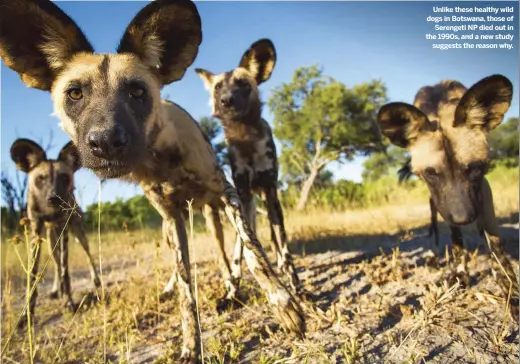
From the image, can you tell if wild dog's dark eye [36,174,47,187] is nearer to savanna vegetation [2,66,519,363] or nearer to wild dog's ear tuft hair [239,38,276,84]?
savanna vegetation [2,66,519,363]

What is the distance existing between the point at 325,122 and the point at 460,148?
19.4 m

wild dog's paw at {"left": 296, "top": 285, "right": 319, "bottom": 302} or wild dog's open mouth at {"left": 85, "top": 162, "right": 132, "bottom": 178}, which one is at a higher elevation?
wild dog's open mouth at {"left": 85, "top": 162, "right": 132, "bottom": 178}

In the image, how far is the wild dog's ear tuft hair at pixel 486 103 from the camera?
10.9 ft

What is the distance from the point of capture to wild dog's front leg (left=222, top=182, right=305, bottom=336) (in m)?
2.47

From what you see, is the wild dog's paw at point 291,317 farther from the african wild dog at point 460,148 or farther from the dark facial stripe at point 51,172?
the dark facial stripe at point 51,172

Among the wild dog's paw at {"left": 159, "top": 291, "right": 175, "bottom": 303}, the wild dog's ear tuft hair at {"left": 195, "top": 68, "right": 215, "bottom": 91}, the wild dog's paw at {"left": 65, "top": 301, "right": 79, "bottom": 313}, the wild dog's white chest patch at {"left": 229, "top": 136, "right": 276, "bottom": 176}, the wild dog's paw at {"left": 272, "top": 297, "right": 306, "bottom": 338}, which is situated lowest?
the wild dog's paw at {"left": 65, "top": 301, "right": 79, "bottom": 313}

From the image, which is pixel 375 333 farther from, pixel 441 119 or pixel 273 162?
pixel 273 162

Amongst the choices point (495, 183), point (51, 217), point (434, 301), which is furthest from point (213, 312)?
point (495, 183)

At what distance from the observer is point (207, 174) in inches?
129

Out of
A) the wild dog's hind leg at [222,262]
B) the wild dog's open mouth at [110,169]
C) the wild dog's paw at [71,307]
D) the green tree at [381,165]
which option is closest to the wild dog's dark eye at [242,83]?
the wild dog's hind leg at [222,262]

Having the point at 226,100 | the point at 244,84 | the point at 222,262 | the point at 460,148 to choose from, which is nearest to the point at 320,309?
the point at 222,262

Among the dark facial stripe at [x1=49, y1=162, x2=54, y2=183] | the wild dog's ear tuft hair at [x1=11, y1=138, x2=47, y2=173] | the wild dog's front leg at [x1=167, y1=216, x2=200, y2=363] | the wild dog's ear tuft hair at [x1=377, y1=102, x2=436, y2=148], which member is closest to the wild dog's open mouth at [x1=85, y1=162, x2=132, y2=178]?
the wild dog's front leg at [x1=167, y1=216, x2=200, y2=363]

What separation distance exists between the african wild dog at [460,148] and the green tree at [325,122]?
17277 mm

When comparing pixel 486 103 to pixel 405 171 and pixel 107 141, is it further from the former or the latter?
pixel 107 141
